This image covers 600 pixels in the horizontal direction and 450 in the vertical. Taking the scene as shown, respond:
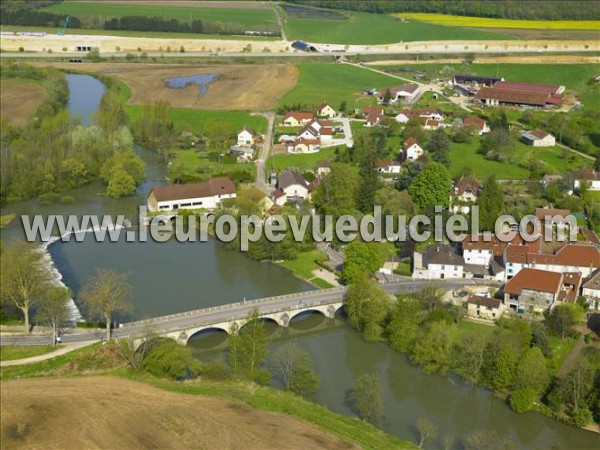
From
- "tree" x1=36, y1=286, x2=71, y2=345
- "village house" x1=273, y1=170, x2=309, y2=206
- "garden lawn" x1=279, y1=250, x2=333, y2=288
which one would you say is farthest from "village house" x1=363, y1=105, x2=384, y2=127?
"tree" x1=36, y1=286, x2=71, y2=345

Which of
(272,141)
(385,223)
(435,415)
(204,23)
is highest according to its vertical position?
(204,23)

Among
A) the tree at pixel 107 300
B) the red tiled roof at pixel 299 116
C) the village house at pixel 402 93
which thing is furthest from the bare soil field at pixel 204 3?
the tree at pixel 107 300

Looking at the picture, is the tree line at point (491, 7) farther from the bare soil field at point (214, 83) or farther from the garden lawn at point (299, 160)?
the garden lawn at point (299, 160)

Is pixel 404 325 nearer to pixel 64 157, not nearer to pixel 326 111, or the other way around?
pixel 64 157

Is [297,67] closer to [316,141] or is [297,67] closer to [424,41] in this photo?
[424,41]

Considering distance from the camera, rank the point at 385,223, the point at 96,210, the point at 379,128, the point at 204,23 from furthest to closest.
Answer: the point at 204,23 < the point at 379,128 < the point at 96,210 < the point at 385,223

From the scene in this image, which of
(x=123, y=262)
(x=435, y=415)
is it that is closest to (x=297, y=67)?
(x=123, y=262)
